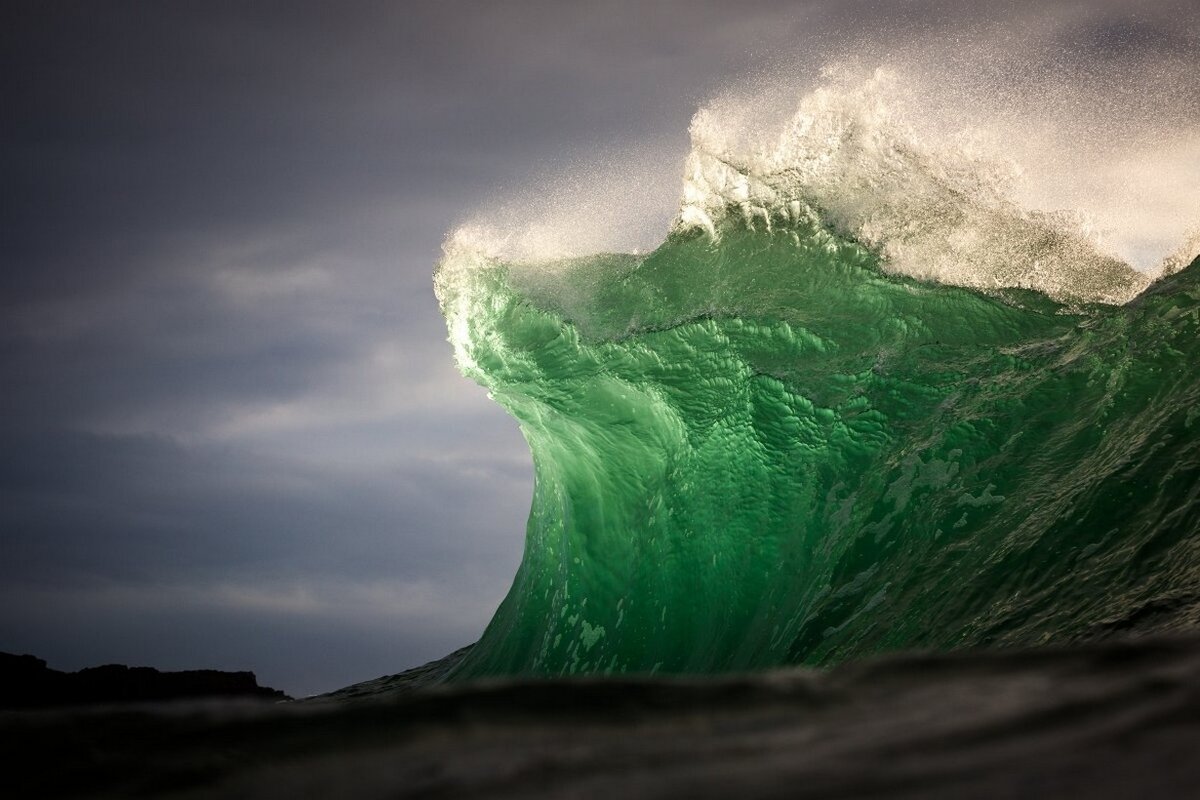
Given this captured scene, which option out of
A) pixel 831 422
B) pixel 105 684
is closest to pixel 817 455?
pixel 831 422

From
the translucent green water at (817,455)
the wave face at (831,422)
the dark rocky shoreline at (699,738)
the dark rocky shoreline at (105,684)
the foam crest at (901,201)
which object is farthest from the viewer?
the dark rocky shoreline at (105,684)

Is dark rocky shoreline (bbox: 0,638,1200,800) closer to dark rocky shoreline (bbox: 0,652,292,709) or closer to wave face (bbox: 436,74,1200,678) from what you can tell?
wave face (bbox: 436,74,1200,678)

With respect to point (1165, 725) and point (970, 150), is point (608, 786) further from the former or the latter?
point (970, 150)

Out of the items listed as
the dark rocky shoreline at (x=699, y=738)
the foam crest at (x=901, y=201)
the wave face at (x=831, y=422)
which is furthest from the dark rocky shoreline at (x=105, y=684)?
the dark rocky shoreline at (x=699, y=738)

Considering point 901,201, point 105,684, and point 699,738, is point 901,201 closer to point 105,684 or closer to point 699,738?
point 699,738

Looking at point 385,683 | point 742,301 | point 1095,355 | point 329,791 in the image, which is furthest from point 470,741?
point 385,683

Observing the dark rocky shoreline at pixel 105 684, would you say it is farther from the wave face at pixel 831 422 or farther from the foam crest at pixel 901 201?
the foam crest at pixel 901 201
